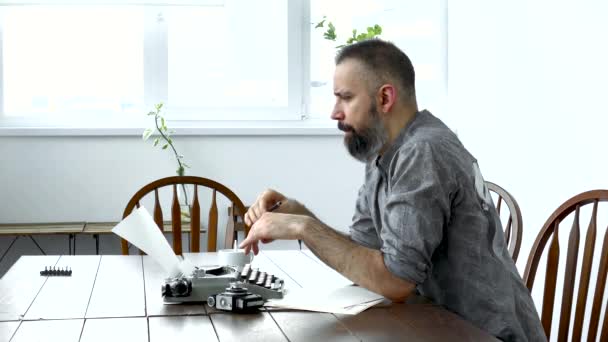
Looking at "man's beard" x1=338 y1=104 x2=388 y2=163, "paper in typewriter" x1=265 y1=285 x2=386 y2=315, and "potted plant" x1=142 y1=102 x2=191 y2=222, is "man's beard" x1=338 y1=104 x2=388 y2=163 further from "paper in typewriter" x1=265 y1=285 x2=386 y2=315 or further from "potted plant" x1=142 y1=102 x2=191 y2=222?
"potted plant" x1=142 y1=102 x2=191 y2=222

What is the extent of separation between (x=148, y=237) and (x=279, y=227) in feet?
0.91

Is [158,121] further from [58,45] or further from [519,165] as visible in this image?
[519,165]

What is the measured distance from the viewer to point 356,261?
1682 millimetres

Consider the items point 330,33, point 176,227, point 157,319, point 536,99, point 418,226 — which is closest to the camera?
point 157,319

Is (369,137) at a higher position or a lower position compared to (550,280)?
higher

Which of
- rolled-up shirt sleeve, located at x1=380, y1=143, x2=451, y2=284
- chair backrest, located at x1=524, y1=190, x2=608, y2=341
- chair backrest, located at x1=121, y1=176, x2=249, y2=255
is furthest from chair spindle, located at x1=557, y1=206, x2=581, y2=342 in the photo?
chair backrest, located at x1=121, y1=176, x2=249, y2=255

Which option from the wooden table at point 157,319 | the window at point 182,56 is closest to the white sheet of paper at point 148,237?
the wooden table at point 157,319

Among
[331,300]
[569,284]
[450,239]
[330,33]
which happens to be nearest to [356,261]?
[331,300]

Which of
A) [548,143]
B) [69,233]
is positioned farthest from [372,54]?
[69,233]

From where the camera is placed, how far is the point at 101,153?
402cm

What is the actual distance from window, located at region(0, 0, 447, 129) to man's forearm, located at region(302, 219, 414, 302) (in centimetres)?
256

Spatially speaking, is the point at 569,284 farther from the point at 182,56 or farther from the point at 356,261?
the point at 182,56

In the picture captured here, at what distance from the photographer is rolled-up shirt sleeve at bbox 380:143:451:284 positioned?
1.63 m

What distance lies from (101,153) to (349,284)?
95.4 inches
